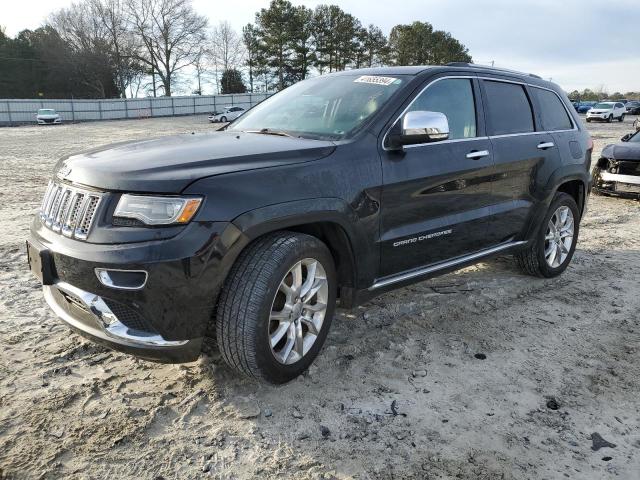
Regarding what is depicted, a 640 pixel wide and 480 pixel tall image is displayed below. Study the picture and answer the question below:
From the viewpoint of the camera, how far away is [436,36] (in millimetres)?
64562

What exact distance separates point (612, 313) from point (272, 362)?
2960 mm

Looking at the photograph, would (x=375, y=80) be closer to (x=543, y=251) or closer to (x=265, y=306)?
(x=265, y=306)

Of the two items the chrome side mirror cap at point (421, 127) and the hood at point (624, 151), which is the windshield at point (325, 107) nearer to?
the chrome side mirror cap at point (421, 127)

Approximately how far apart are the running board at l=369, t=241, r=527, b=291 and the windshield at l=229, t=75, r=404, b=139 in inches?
38.3

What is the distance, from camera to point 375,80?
3809 mm

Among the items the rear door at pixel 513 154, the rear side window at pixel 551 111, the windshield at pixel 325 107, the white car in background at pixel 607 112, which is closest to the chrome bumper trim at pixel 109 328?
the windshield at pixel 325 107

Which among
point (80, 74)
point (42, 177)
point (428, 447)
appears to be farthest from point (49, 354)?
point (80, 74)

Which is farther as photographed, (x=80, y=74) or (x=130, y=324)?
(x=80, y=74)

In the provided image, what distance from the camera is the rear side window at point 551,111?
189 inches

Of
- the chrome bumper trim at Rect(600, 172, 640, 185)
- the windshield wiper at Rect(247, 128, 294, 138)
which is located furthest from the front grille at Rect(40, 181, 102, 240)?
the chrome bumper trim at Rect(600, 172, 640, 185)

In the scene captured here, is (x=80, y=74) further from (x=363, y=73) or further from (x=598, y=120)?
(x=363, y=73)

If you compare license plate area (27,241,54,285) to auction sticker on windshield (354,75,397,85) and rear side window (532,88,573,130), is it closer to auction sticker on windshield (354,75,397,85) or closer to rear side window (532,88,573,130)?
auction sticker on windshield (354,75,397,85)

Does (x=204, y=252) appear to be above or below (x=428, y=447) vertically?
above

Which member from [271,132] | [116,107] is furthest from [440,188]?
[116,107]
